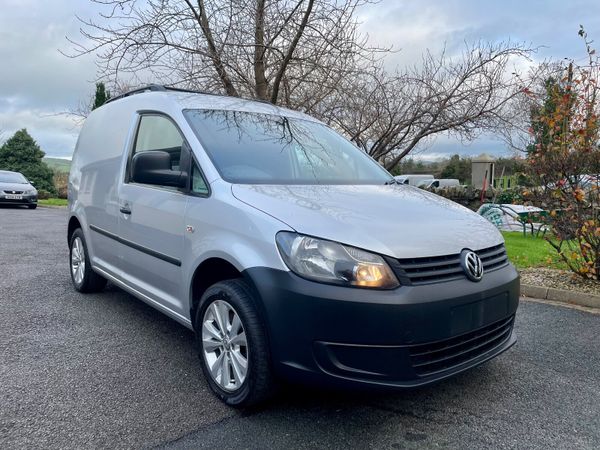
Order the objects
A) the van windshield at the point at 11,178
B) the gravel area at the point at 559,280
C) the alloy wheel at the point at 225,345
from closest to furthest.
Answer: the alloy wheel at the point at 225,345 < the gravel area at the point at 559,280 < the van windshield at the point at 11,178

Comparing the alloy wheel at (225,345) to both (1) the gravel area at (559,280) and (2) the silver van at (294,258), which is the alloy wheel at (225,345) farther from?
(1) the gravel area at (559,280)

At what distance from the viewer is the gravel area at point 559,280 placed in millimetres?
5375

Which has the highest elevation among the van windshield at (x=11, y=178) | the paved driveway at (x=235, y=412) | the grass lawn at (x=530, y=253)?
the van windshield at (x=11, y=178)

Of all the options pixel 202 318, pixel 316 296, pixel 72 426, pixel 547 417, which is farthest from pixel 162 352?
pixel 547 417

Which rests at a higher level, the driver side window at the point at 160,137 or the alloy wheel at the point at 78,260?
the driver side window at the point at 160,137

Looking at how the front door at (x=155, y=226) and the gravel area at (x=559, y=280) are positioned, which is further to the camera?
the gravel area at (x=559, y=280)

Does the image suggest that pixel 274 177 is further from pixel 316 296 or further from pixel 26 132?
pixel 26 132

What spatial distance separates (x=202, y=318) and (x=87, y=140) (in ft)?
10.6

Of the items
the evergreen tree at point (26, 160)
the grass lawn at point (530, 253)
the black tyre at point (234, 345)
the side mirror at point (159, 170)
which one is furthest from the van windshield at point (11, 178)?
the black tyre at point (234, 345)

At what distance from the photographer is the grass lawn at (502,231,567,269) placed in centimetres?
670

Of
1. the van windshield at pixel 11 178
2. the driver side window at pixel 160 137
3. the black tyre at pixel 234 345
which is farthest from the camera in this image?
the van windshield at pixel 11 178

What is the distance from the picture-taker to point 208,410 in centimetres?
280

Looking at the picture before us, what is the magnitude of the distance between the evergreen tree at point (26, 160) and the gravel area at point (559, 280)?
28.8 meters

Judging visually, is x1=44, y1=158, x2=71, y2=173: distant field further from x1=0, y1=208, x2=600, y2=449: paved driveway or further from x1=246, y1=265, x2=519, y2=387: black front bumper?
x1=246, y1=265, x2=519, y2=387: black front bumper
